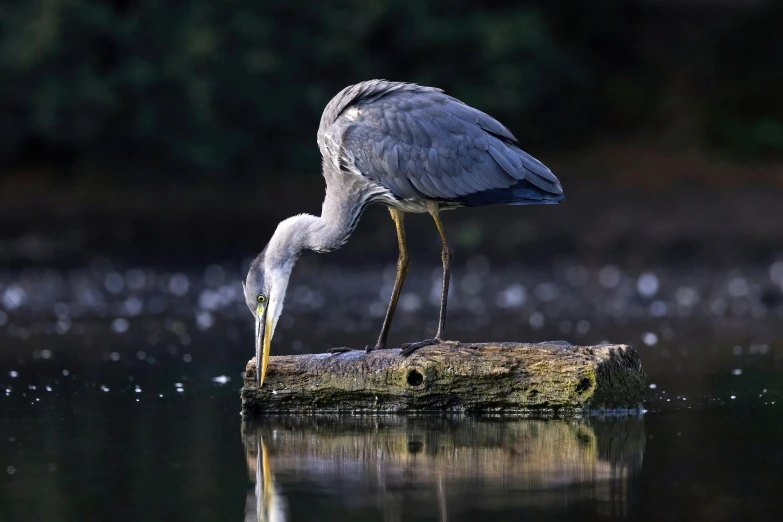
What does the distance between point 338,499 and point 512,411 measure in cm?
250

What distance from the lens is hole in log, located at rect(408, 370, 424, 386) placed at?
8.20 m

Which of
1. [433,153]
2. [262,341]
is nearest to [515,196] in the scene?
[433,153]

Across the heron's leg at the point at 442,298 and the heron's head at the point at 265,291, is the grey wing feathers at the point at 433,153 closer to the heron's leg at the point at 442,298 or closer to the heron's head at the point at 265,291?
the heron's leg at the point at 442,298

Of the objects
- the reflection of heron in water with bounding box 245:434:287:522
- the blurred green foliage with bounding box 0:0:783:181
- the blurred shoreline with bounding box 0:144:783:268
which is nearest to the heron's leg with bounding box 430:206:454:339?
the reflection of heron in water with bounding box 245:434:287:522

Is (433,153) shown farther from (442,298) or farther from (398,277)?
(442,298)

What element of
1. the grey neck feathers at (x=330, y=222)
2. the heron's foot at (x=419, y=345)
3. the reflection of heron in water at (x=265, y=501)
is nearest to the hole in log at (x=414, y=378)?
the heron's foot at (x=419, y=345)

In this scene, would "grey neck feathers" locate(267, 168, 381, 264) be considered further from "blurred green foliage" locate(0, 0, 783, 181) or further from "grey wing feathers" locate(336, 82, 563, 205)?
"blurred green foliage" locate(0, 0, 783, 181)

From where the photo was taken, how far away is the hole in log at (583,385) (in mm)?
7910

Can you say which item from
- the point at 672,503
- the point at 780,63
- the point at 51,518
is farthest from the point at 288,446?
the point at 780,63

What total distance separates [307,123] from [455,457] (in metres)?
18.5

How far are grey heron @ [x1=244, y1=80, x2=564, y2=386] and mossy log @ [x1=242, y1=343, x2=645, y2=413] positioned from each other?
556mm

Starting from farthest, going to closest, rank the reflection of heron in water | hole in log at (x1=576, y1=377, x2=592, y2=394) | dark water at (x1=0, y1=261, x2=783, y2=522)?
hole in log at (x1=576, y1=377, x2=592, y2=394), dark water at (x1=0, y1=261, x2=783, y2=522), the reflection of heron in water

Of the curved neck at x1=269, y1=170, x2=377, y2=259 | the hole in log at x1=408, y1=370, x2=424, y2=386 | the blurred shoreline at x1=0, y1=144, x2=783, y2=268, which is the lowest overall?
the hole in log at x1=408, y1=370, x2=424, y2=386

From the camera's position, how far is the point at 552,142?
87.7ft
